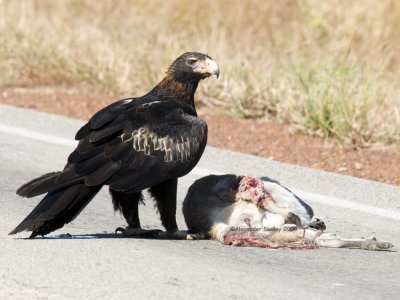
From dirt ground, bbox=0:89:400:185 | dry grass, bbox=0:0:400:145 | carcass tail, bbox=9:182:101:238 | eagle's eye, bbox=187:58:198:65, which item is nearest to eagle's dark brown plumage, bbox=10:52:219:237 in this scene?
carcass tail, bbox=9:182:101:238

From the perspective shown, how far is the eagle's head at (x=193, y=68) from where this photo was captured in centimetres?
772

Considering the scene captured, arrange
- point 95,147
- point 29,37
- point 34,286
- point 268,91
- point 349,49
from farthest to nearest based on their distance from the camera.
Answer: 1. point 29,37
2. point 349,49
3. point 268,91
4. point 95,147
5. point 34,286

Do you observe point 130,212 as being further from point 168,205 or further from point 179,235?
point 179,235

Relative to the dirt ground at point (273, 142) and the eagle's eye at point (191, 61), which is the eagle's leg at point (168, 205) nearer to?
the eagle's eye at point (191, 61)

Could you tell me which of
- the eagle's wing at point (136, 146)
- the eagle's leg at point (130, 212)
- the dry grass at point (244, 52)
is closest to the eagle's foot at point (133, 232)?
the eagle's leg at point (130, 212)

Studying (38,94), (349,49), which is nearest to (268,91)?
(349,49)

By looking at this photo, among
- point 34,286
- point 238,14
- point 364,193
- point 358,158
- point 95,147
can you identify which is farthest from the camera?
point 238,14

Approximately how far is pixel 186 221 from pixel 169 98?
79 cm

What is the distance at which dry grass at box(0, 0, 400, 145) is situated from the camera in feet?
37.4

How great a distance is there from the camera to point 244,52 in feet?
47.2

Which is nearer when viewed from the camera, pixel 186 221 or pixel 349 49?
pixel 186 221

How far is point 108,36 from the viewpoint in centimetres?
1448

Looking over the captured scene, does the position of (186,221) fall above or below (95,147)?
below

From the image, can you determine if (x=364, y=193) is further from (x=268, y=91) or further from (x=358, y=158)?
(x=268, y=91)
